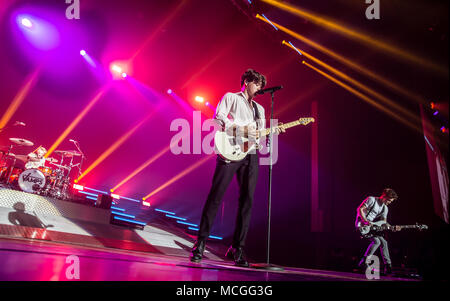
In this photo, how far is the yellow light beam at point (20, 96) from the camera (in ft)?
23.9

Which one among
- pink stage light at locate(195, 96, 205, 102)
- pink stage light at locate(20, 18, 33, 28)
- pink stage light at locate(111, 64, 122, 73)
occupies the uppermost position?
pink stage light at locate(20, 18, 33, 28)

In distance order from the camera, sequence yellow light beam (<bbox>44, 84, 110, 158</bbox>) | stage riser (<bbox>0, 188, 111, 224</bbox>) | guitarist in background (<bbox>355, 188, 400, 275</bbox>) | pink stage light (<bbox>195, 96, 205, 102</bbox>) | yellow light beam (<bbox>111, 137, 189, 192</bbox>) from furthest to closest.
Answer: yellow light beam (<bbox>111, 137, 189, 192</bbox>) < pink stage light (<bbox>195, 96, 205, 102</bbox>) < yellow light beam (<bbox>44, 84, 110, 158</bbox>) < guitarist in background (<bbox>355, 188, 400, 275</bbox>) < stage riser (<bbox>0, 188, 111, 224</bbox>)

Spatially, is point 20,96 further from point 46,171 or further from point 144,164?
point 144,164

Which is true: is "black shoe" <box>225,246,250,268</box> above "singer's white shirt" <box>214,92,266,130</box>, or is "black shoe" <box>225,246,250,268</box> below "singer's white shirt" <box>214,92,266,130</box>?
below

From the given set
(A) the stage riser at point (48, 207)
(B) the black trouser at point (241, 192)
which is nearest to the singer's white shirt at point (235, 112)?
(B) the black trouser at point (241, 192)

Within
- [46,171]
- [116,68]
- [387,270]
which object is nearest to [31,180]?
[46,171]

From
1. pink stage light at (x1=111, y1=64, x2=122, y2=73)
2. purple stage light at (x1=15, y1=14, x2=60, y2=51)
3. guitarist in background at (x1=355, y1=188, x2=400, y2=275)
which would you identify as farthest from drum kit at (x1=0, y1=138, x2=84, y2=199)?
guitarist in background at (x1=355, y1=188, x2=400, y2=275)

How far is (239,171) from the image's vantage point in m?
2.59

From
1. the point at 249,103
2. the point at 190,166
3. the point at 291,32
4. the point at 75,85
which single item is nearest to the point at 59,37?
the point at 75,85

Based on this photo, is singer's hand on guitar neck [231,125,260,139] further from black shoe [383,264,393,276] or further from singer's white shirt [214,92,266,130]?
black shoe [383,264,393,276]

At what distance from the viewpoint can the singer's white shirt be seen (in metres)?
2.52

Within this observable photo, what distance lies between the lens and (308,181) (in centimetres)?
698

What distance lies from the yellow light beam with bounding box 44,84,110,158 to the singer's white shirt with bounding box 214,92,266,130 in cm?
718

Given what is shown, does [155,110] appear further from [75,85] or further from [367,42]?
[367,42]
